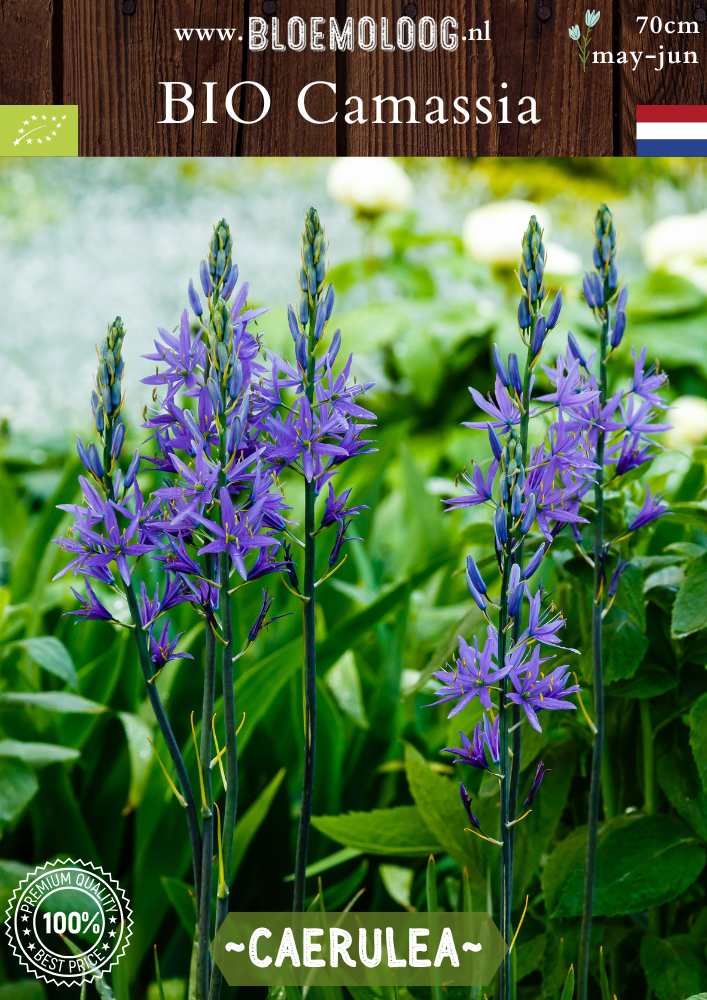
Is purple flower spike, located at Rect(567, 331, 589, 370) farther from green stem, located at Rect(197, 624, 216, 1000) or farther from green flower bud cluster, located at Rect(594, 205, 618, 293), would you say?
green stem, located at Rect(197, 624, 216, 1000)

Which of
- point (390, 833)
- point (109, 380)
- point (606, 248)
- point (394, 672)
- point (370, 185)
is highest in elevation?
point (370, 185)

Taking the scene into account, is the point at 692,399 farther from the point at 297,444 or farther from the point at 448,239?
the point at 297,444

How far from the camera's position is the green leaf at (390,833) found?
3.32 feet

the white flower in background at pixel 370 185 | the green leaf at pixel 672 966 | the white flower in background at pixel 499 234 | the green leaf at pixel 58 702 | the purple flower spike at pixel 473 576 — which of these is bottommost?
the green leaf at pixel 672 966

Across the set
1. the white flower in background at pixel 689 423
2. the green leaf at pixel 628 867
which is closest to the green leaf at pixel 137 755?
the green leaf at pixel 628 867

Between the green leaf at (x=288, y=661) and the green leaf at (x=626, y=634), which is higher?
the green leaf at (x=626, y=634)

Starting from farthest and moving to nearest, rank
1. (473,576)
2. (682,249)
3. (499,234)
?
(682,249) < (499,234) < (473,576)

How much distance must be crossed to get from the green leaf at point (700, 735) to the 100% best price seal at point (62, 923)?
555 millimetres

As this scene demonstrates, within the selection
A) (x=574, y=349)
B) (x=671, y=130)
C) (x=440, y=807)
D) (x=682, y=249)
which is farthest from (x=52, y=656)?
(x=682, y=249)

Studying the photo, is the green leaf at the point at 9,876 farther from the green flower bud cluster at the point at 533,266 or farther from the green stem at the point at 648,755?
the green flower bud cluster at the point at 533,266

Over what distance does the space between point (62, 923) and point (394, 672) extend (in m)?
0.48

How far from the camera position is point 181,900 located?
102 centimetres

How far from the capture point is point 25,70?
1.07m

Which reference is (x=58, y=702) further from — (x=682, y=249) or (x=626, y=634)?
(x=682, y=249)
